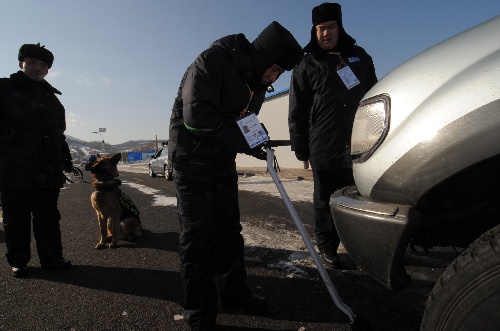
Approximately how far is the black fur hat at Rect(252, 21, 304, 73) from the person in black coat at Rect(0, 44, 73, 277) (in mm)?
2156

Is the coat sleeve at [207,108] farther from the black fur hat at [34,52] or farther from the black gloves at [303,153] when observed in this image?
the black fur hat at [34,52]

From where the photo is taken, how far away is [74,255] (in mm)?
3422

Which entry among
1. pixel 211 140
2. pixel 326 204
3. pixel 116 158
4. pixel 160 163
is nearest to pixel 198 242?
pixel 211 140

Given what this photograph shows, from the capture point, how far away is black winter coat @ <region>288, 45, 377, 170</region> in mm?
2594

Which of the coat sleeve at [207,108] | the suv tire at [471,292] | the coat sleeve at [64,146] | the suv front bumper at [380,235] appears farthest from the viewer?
the coat sleeve at [64,146]

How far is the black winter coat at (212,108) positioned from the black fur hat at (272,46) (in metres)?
0.07

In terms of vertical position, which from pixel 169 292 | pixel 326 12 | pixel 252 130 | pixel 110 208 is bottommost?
pixel 169 292

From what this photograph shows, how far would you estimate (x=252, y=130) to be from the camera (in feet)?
5.88

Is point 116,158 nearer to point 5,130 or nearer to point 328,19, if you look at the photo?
point 5,130

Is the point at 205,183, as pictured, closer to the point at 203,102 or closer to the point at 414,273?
the point at 203,102

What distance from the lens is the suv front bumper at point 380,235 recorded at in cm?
111

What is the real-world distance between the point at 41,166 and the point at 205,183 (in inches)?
75.4

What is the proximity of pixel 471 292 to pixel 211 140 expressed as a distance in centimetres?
127

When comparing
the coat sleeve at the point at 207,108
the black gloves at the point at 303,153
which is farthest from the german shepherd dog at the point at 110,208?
the coat sleeve at the point at 207,108
